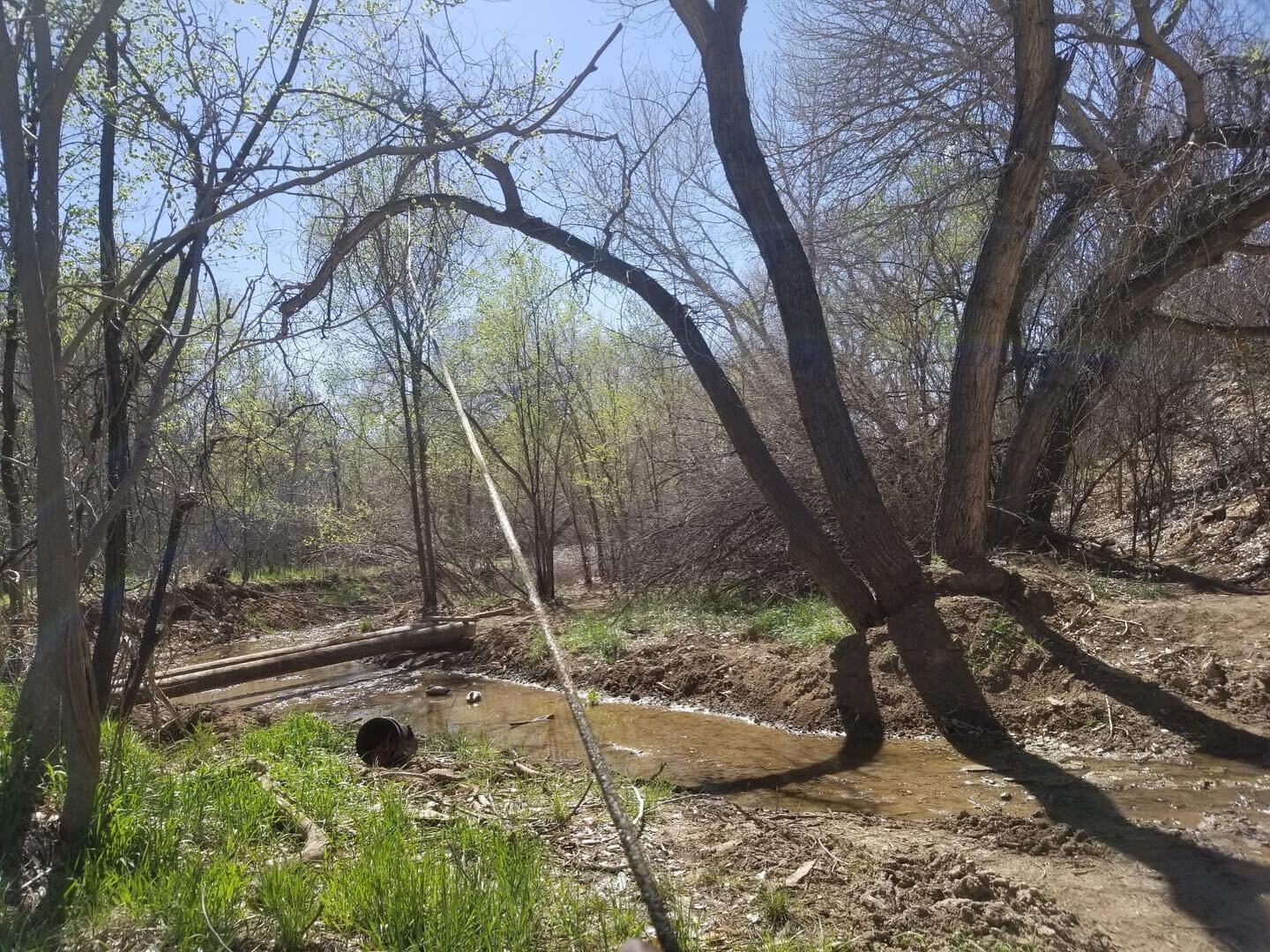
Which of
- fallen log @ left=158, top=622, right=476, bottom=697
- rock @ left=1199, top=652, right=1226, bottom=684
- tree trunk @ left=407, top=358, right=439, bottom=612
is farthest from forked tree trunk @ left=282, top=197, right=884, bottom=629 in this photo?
tree trunk @ left=407, top=358, right=439, bottom=612

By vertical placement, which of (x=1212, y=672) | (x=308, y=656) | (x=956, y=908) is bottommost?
(x=308, y=656)

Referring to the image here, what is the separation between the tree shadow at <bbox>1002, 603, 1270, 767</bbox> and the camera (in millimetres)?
5570

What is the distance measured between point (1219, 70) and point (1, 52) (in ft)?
32.0

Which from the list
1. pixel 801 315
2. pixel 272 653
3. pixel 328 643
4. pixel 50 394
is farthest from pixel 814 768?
pixel 328 643

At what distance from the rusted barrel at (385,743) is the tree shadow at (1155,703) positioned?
504 centimetres

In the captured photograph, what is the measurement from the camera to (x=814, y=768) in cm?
640

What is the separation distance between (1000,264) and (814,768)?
4.45m

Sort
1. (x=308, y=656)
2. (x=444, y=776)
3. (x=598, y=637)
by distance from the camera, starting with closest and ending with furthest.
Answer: (x=444, y=776), (x=598, y=637), (x=308, y=656)

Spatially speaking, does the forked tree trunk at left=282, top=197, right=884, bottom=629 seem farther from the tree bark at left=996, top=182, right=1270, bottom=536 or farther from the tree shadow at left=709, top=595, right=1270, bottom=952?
the tree bark at left=996, top=182, right=1270, bottom=536

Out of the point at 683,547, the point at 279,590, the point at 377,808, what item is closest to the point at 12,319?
the point at 377,808

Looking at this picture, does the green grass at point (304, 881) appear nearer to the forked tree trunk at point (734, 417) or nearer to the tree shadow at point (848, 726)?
the tree shadow at point (848, 726)

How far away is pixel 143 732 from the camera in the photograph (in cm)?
686

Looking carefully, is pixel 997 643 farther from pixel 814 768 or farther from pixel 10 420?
pixel 10 420

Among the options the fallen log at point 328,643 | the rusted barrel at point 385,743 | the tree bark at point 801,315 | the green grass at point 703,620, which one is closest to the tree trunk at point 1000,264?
the tree bark at point 801,315
